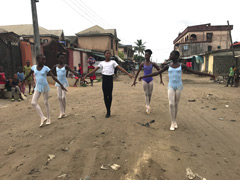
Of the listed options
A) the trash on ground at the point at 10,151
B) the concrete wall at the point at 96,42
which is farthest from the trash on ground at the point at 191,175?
the concrete wall at the point at 96,42

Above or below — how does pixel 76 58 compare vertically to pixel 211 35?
below

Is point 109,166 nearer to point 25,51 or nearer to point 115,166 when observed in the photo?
point 115,166

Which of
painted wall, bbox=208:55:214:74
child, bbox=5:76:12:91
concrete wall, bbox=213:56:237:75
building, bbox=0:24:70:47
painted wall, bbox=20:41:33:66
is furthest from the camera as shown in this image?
building, bbox=0:24:70:47

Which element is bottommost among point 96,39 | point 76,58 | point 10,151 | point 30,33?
point 10,151

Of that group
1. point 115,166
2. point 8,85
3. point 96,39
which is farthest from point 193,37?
point 115,166

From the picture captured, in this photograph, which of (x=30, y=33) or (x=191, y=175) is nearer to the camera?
(x=191, y=175)

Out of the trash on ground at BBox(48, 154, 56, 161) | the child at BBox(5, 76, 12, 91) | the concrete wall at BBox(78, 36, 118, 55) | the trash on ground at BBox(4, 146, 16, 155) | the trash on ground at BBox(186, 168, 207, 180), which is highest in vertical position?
the concrete wall at BBox(78, 36, 118, 55)

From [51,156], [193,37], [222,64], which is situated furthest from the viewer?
[193,37]

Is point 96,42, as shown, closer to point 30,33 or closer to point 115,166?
point 30,33

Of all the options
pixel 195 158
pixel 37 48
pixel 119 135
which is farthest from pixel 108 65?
pixel 37 48

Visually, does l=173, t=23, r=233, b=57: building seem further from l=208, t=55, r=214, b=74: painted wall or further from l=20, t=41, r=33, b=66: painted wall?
l=20, t=41, r=33, b=66: painted wall

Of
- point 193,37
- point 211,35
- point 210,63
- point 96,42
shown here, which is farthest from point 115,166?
point 211,35

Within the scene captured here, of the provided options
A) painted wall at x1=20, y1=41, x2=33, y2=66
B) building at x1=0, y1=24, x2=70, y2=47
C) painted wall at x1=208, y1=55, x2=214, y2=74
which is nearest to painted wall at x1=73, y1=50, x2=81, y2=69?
painted wall at x1=20, y1=41, x2=33, y2=66

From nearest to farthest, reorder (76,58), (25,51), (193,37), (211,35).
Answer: (25,51) < (76,58) < (211,35) < (193,37)
